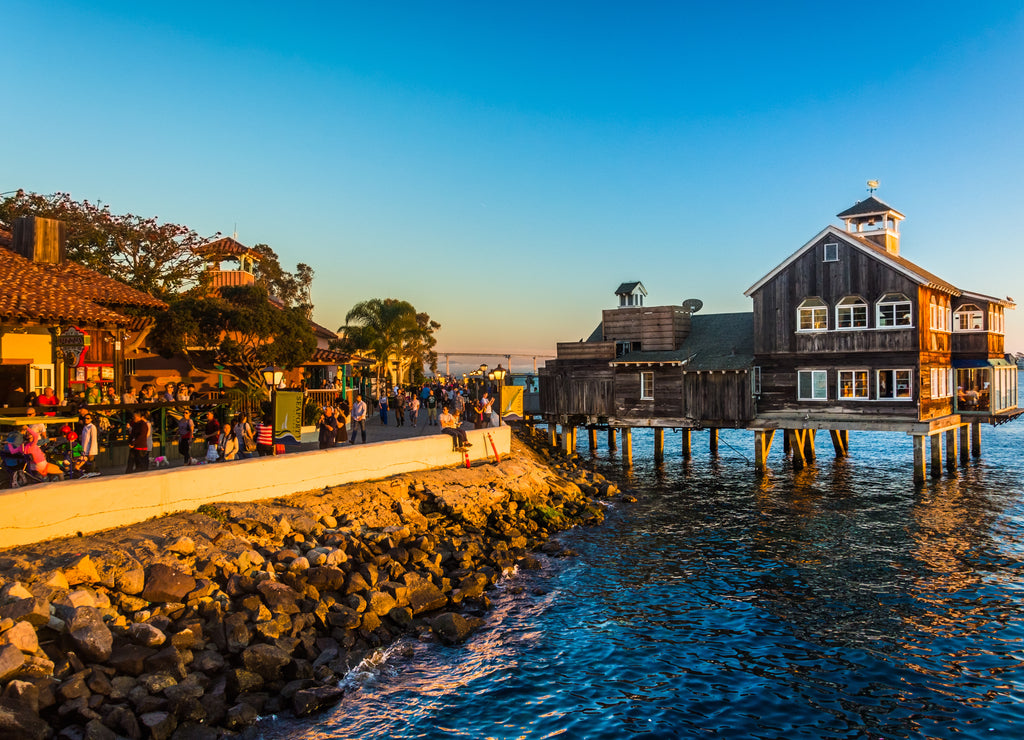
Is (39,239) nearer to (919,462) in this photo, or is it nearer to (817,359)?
(817,359)

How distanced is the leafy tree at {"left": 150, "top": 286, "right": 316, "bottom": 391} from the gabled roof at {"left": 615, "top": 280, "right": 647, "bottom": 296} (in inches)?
763

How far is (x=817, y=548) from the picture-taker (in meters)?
22.8

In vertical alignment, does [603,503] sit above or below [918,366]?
below

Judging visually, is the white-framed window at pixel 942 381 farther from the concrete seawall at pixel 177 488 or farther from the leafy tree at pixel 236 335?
the leafy tree at pixel 236 335

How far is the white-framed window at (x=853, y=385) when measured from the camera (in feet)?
111

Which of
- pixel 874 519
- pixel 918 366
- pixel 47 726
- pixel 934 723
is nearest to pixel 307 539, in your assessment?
pixel 47 726

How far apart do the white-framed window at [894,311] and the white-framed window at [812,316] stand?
238cm

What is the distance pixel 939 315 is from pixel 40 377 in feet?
127

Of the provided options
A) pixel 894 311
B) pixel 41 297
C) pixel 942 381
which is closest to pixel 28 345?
pixel 41 297

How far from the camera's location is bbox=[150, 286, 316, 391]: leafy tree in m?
29.5

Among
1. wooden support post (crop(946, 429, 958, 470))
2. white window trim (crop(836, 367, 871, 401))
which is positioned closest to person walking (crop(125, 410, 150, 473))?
white window trim (crop(836, 367, 871, 401))

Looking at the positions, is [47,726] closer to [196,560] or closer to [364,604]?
[196,560]

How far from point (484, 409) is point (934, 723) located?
23183 mm

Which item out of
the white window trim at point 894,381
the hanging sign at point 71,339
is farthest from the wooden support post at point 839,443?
the hanging sign at point 71,339
